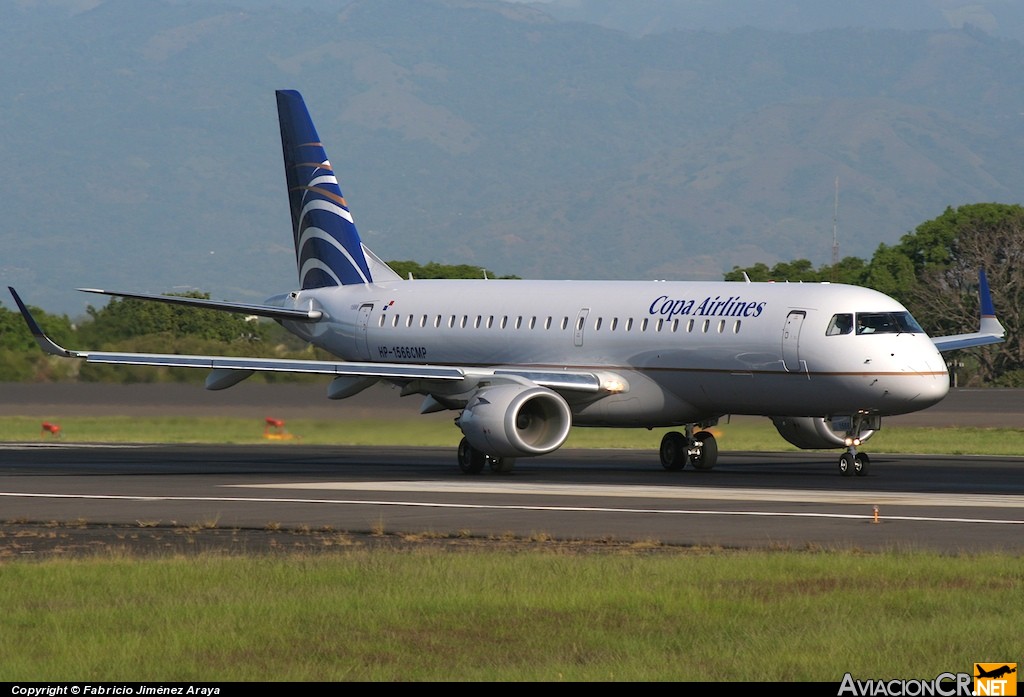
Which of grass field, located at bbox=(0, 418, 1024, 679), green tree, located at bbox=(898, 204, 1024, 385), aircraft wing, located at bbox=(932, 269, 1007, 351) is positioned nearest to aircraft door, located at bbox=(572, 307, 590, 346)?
aircraft wing, located at bbox=(932, 269, 1007, 351)

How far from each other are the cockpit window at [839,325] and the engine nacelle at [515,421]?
503 cm

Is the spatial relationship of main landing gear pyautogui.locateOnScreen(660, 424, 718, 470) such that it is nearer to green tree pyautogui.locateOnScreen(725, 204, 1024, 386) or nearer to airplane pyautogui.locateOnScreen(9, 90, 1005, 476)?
airplane pyautogui.locateOnScreen(9, 90, 1005, 476)

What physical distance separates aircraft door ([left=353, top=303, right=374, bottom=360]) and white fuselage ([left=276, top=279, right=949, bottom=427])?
0.04 meters

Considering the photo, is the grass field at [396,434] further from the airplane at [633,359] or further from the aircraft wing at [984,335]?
the aircraft wing at [984,335]

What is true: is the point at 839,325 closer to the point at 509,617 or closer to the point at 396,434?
the point at 396,434

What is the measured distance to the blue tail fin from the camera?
141 feet

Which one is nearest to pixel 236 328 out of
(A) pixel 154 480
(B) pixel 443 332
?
(B) pixel 443 332

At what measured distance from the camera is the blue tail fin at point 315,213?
141 feet

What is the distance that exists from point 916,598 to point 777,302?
61.3 ft

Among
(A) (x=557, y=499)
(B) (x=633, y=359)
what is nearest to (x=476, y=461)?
(B) (x=633, y=359)

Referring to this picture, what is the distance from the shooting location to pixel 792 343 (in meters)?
32.3

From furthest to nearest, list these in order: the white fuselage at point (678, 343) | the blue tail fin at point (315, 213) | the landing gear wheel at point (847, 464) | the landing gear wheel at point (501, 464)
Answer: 1. the blue tail fin at point (315, 213)
2. the landing gear wheel at point (501, 464)
3. the landing gear wheel at point (847, 464)
4. the white fuselage at point (678, 343)

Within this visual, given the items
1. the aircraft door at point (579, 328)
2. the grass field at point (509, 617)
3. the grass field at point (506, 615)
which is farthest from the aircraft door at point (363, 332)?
the grass field at point (509, 617)

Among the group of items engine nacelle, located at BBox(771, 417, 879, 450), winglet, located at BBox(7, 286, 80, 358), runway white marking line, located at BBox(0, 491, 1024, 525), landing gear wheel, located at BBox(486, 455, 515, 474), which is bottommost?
runway white marking line, located at BBox(0, 491, 1024, 525)
